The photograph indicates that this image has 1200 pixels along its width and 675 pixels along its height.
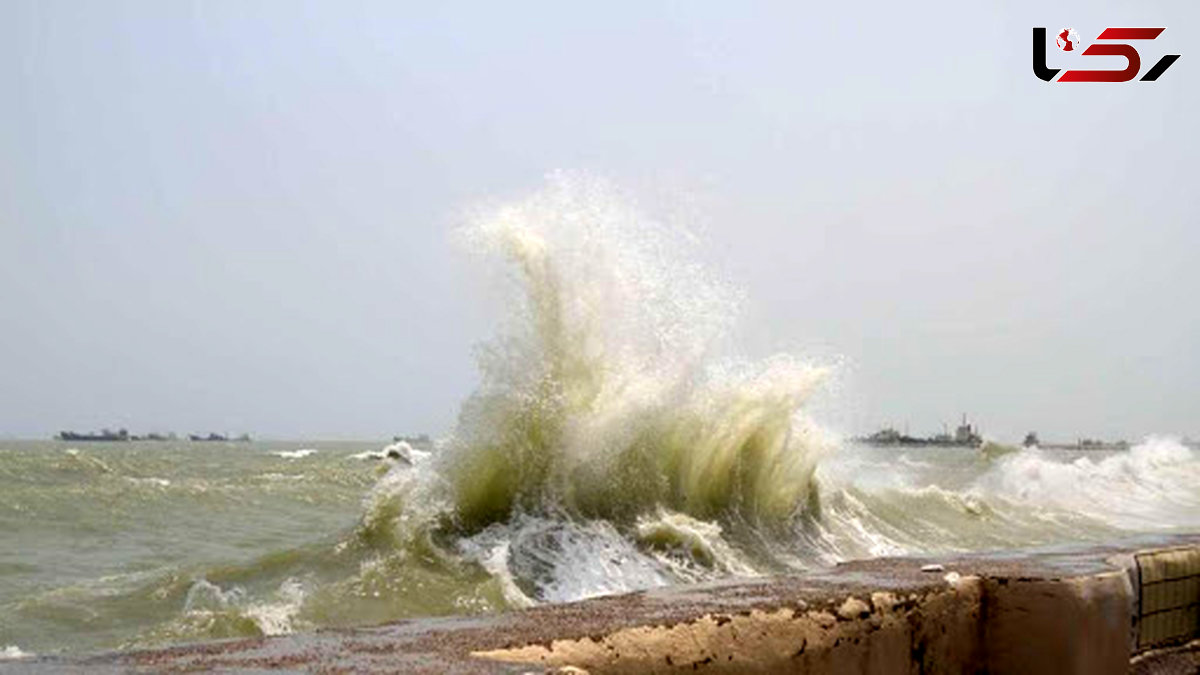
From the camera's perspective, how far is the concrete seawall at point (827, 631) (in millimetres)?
2389

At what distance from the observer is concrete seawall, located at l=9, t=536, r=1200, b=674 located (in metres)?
2.39

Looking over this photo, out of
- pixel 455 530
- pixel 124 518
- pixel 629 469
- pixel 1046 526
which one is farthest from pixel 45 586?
pixel 1046 526

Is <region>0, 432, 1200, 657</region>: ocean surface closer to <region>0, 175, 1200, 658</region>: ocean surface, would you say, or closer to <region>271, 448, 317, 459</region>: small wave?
<region>0, 175, 1200, 658</region>: ocean surface

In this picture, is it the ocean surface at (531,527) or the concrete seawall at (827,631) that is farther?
the ocean surface at (531,527)

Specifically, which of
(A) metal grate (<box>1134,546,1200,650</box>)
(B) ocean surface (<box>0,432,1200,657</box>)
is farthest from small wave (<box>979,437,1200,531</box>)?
(A) metal grate (<box>1134,546,1200,650</box>)

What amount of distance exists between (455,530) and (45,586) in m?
3.88

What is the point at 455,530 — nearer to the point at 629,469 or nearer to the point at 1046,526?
the point at 629,469

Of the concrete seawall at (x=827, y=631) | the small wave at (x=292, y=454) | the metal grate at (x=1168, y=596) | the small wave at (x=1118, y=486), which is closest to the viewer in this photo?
the concrete seawall at (x=827, y=631)

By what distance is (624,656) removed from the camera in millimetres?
2557

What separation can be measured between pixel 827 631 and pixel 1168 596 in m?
2.01

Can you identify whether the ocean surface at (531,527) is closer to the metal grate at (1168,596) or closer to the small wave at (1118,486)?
the metal grate at (1168,596)

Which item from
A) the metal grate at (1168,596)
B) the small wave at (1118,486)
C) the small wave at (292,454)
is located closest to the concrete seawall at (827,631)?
the metal grate at (1168,596)

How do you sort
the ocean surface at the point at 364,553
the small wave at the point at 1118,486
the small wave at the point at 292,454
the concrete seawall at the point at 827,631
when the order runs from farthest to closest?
1. the small wave at the point at 292,454
2. the small wave at the point at 1118,486
3. the ocean surface at the point at 364,553
4. the concrete seawall at the point at 827,631

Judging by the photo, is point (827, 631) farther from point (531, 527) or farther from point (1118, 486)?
point (1118, 486)
